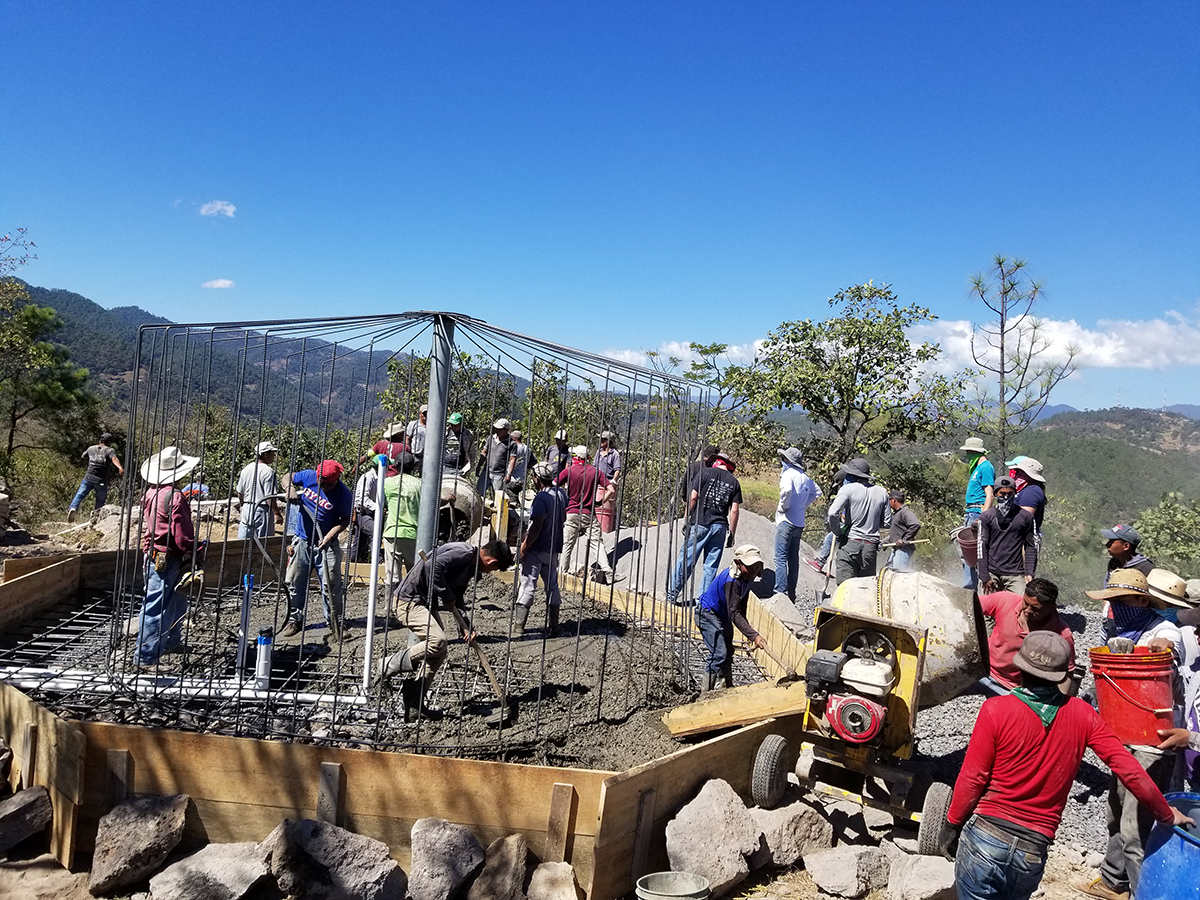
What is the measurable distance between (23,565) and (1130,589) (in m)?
8.96

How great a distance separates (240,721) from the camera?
500 cm

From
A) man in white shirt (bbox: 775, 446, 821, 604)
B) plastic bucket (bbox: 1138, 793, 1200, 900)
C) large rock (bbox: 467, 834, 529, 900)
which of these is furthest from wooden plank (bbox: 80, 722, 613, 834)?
man in white shirt (bbox: 775, 446, 821, 604)

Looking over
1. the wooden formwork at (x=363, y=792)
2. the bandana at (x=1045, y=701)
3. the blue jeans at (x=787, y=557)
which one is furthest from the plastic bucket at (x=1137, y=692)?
the blue jeans at (x=787, y=557)

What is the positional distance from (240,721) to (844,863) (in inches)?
142

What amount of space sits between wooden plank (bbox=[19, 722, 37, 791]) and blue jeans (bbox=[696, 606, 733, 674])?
13.7 feet

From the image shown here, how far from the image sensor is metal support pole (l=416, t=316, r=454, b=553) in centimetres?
532

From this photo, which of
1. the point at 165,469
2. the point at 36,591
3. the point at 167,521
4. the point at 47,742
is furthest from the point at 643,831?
the point at 36,591

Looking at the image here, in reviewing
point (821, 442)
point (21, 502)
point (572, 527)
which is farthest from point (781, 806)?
point (21, 502)

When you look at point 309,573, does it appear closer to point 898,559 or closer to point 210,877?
point 210,877

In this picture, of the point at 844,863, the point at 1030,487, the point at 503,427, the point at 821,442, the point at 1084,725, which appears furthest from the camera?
the point at 821,442

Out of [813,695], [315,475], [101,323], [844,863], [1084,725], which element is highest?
[101,323]

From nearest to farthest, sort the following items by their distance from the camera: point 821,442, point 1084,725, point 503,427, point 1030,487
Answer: point 1084,725
point 1030,487
point 503,427
point 821,442

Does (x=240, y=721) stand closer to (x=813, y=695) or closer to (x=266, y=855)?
(x=266, y=855)

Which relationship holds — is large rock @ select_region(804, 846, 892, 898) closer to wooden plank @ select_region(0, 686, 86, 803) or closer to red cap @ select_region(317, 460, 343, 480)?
wooden plank @ select_region(0, 686, 86, 803)
